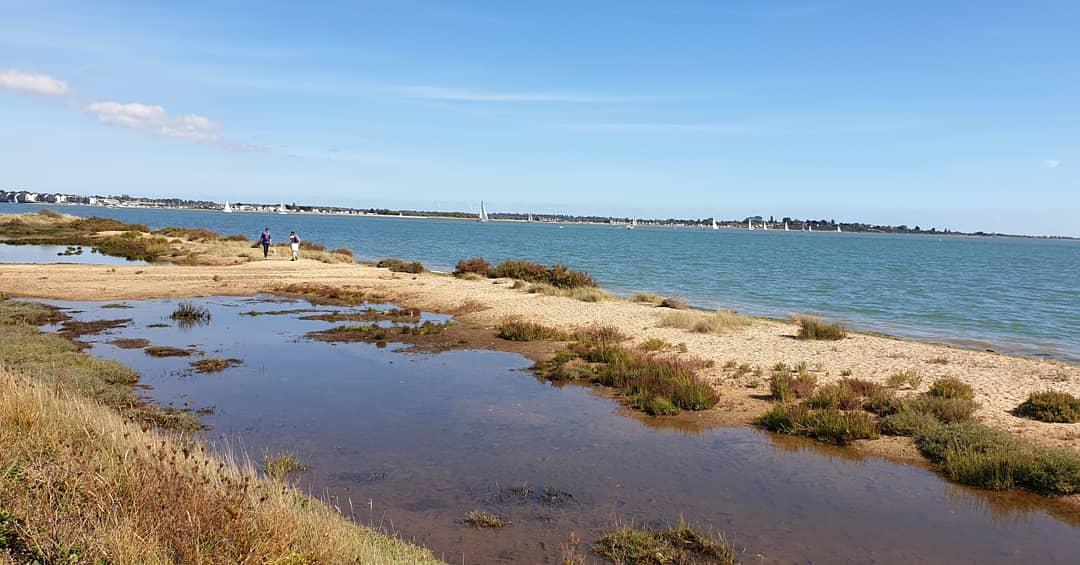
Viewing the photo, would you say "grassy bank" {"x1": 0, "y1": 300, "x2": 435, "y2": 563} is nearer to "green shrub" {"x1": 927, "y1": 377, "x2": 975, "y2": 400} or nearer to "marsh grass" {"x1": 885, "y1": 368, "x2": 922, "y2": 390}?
"green shrub" {"x1": 927, "y1": 377, "x2": 975, "y2": 400}

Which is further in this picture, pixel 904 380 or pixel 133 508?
pixel 904 380

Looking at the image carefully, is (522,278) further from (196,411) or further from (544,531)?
(544,531)

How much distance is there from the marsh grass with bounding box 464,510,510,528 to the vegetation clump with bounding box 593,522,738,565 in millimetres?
1237

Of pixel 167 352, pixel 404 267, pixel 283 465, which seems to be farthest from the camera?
pixel 404 267

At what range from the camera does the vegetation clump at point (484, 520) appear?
843cm

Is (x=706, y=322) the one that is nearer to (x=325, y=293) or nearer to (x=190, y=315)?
(x=190, y=315)

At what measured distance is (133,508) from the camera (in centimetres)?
560

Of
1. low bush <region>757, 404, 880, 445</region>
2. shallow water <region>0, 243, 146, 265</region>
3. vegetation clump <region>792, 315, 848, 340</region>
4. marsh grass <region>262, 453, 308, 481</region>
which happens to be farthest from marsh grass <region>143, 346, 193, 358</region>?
shallow water <region>0, 243, 146, 265</region>

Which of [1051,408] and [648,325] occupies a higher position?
[1051,408]

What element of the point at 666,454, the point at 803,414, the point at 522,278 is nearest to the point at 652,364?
the point at 803,414

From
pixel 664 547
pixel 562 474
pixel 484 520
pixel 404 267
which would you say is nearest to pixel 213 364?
pixel 562 474

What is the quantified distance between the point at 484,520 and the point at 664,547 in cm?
218

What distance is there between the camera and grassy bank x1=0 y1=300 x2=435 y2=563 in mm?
5051

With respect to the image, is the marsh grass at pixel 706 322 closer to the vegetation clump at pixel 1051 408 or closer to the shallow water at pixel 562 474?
the shallow water at pixel 562 474
